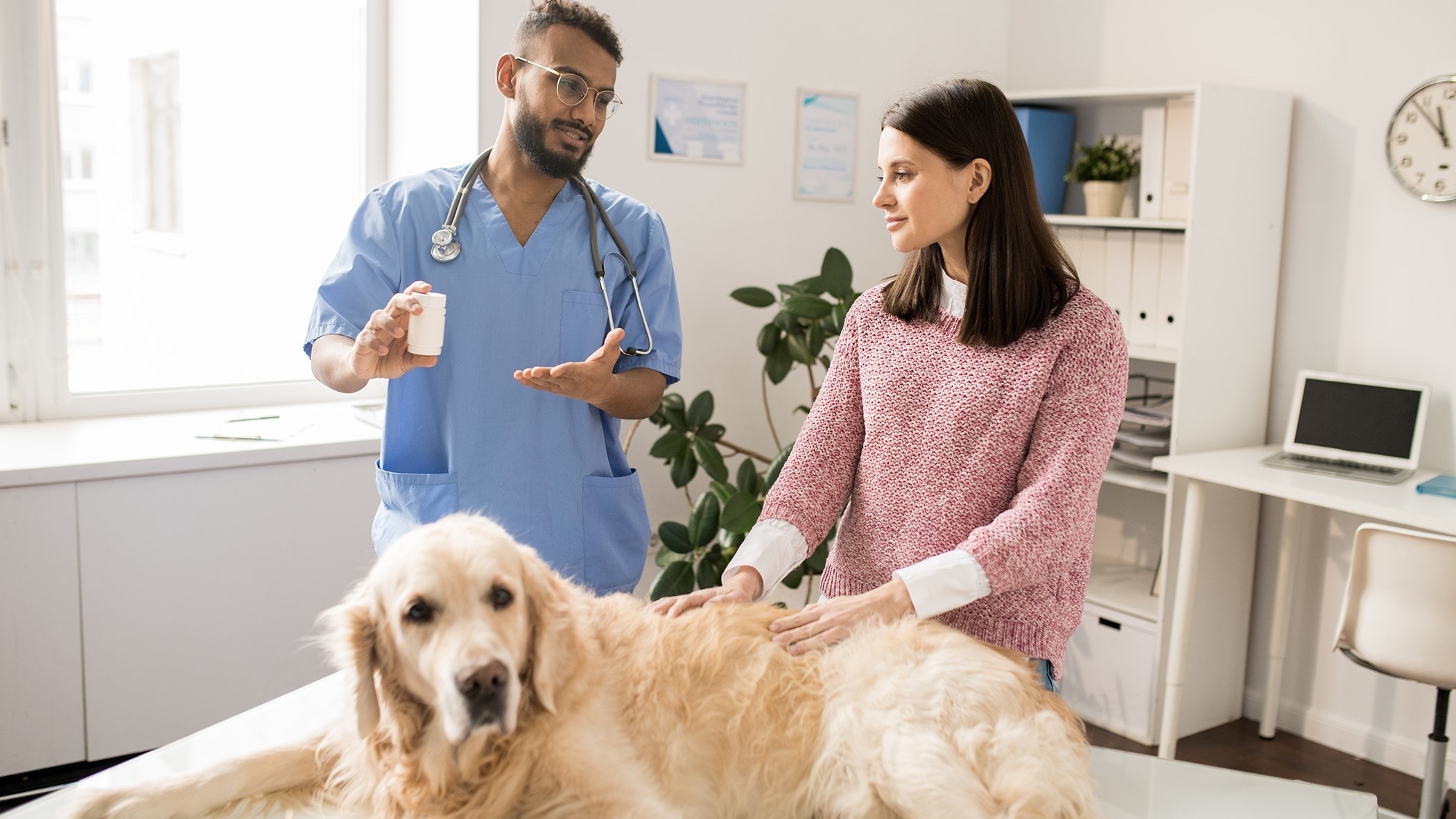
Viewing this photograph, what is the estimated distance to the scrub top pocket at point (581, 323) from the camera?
1979 millimetres

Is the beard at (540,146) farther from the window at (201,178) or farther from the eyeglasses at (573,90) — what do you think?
the window at (201,178)

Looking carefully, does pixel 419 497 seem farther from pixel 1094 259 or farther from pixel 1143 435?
pixel 1094 259

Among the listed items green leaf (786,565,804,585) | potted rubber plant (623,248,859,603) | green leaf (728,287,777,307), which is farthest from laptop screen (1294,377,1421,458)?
green leaf (728,287,777,307)

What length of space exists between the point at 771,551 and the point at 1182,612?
7.19 ft

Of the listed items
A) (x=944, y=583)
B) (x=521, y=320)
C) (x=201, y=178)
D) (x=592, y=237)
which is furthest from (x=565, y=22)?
(x=201, y=178)

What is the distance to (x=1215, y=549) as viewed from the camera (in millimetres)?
3658

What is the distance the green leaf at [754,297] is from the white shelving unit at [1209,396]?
3.44ft

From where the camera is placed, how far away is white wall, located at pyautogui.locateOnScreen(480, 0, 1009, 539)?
3.69 m

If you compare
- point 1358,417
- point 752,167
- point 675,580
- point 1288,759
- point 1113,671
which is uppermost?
point 752,167

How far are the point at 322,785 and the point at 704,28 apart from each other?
3.06 metres

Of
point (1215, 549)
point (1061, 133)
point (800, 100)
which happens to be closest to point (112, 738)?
point (800, 100)

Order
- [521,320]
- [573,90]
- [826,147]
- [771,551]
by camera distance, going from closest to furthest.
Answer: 1. [771,551]
2. [573,90]
3. [521,320]
4. [826,147]

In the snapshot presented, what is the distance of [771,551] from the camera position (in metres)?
1.69

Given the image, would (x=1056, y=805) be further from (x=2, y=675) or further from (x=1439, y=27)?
(x=1439, y=27)
